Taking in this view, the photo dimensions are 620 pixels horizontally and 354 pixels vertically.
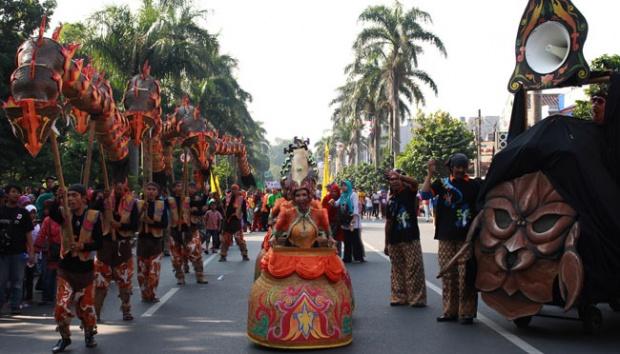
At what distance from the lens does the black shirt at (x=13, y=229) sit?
422 inches

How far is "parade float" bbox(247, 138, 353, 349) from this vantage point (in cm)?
791

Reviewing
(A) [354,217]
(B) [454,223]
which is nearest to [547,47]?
(B) [454,223]

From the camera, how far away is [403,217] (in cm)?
1090

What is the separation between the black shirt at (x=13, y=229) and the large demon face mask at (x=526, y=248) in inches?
232

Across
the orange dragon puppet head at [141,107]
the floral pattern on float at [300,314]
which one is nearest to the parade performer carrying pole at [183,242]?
the orange dragon puppet head at [141,107]

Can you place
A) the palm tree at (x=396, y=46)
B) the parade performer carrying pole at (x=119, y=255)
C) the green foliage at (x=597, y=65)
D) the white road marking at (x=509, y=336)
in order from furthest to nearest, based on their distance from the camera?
the palm tree at (x=396, y=46)
the green foliage at (x=597, y=65)
the parade performer carrying pole at (x=119, y=255)
the white road marking at (x=509, y=336)

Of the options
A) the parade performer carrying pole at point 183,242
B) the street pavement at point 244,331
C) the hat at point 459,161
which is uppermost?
the hat at point 459,161

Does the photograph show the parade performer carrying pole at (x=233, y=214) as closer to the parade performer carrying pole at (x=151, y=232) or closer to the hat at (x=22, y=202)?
the hat at (x=22, y=202)

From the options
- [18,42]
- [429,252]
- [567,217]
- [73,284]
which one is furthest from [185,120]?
[567,217]

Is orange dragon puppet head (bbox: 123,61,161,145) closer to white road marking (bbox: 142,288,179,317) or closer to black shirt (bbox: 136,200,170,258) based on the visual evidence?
black shirt (bbox: 136,200,170,258)

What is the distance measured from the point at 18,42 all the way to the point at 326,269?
17.9m

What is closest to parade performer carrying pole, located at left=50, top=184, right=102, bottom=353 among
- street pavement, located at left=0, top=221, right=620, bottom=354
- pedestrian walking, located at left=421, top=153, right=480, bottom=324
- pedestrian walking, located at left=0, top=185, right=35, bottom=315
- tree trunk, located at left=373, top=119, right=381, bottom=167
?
street pavement, located at left=0, top=221, right=620, bottom=354

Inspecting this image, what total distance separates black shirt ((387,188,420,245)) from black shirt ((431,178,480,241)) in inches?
45.7

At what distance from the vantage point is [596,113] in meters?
8.84
